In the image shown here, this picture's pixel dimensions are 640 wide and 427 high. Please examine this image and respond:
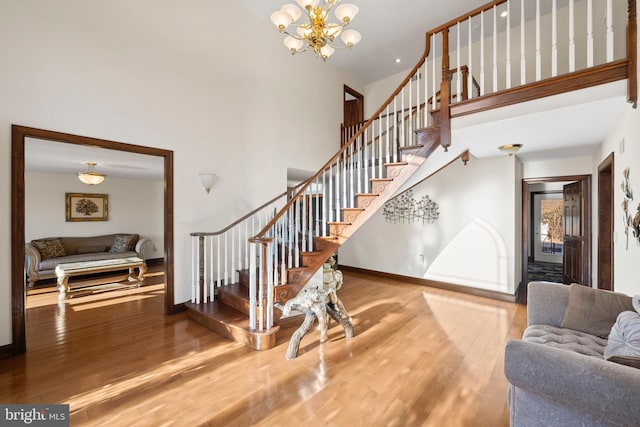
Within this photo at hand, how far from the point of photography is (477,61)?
5477mm

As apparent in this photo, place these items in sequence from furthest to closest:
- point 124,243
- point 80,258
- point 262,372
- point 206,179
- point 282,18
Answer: point 124,243 < point 80,258 < point 206,179 < point 282,18 < point 262,372

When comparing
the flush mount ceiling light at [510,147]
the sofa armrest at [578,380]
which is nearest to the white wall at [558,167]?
the flush mount ceiling light at [510,147]

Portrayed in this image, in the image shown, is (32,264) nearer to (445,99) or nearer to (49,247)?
(49,247)

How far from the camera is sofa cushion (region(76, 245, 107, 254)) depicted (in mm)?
6324

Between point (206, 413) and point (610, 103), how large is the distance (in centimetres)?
413

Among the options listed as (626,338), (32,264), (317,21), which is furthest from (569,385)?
(32,264)

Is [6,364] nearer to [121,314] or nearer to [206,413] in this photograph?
[121,314]

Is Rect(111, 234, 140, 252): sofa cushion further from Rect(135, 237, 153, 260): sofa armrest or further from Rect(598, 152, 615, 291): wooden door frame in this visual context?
Rect(598, 152, 615, 291): wooden door frame

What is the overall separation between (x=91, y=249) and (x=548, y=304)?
8.52 metres

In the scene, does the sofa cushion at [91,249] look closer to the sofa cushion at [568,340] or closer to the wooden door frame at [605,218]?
the sofa cushion at [568,340]

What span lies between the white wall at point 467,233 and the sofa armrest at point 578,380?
3769mm

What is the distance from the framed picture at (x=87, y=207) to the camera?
6493 millimetres

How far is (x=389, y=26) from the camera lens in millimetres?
5012

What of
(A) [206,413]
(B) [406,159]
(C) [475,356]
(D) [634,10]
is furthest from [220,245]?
(D) [634,10]
